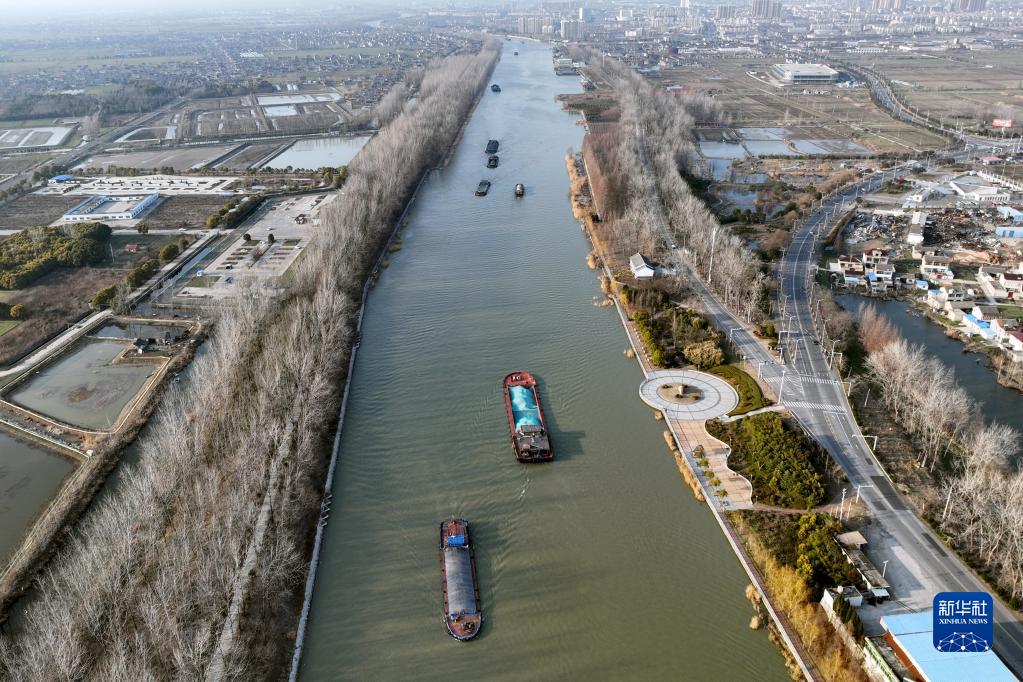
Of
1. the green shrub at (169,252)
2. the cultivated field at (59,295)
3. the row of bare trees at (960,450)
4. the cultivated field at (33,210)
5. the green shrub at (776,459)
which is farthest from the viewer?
the cultivated field at (33,210)

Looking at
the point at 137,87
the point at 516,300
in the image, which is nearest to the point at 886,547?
the point at 516,300

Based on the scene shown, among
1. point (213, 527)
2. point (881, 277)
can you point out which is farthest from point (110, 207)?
point (881, 277)

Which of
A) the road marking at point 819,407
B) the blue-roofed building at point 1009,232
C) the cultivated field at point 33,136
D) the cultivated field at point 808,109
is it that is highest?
the cultivated field at point 808,109

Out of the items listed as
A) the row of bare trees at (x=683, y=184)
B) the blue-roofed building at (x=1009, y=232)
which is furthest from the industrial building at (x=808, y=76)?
the blue-roofed building at (x=1009, y=232)

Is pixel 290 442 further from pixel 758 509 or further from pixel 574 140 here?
pixel 574 140

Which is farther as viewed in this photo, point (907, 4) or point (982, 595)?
point (907, 4)

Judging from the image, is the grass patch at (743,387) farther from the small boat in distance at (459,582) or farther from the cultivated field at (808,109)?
the cultivated field at (808,109)
